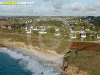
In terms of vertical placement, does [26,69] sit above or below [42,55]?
below

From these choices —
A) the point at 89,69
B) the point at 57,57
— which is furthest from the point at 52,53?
the point at 89,69

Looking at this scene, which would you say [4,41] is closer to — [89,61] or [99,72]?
[89,61]

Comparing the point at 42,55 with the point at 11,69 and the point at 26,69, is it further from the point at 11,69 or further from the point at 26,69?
the point at 11,69

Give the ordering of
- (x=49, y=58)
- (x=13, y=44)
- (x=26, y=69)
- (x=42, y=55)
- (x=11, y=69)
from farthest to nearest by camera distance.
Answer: (x=13, y=44)
(x=42, y=55)
(x=49, y=58)
(x=11, y=69)
(x=26, y=69)

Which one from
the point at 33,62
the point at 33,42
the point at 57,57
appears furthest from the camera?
the point at 33,42

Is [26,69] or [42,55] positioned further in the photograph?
[42,55]

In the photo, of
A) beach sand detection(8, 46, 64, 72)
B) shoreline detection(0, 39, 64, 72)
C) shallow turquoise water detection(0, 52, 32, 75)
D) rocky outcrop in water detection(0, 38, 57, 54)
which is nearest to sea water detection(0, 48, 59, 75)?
shallow turquoise water detection(0, 52, 32, 75)

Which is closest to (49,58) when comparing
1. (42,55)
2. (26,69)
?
(42,55)

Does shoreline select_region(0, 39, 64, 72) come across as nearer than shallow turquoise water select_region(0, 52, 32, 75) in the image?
No

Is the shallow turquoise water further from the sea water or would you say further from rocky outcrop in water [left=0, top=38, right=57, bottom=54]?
rocky outcrop in water [left=0, top=38, right=57, bottom=54]

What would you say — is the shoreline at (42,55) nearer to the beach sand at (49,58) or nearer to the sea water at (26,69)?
the beach sand at (49,58)

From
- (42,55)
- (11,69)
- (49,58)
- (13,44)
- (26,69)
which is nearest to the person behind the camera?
(26,69)
